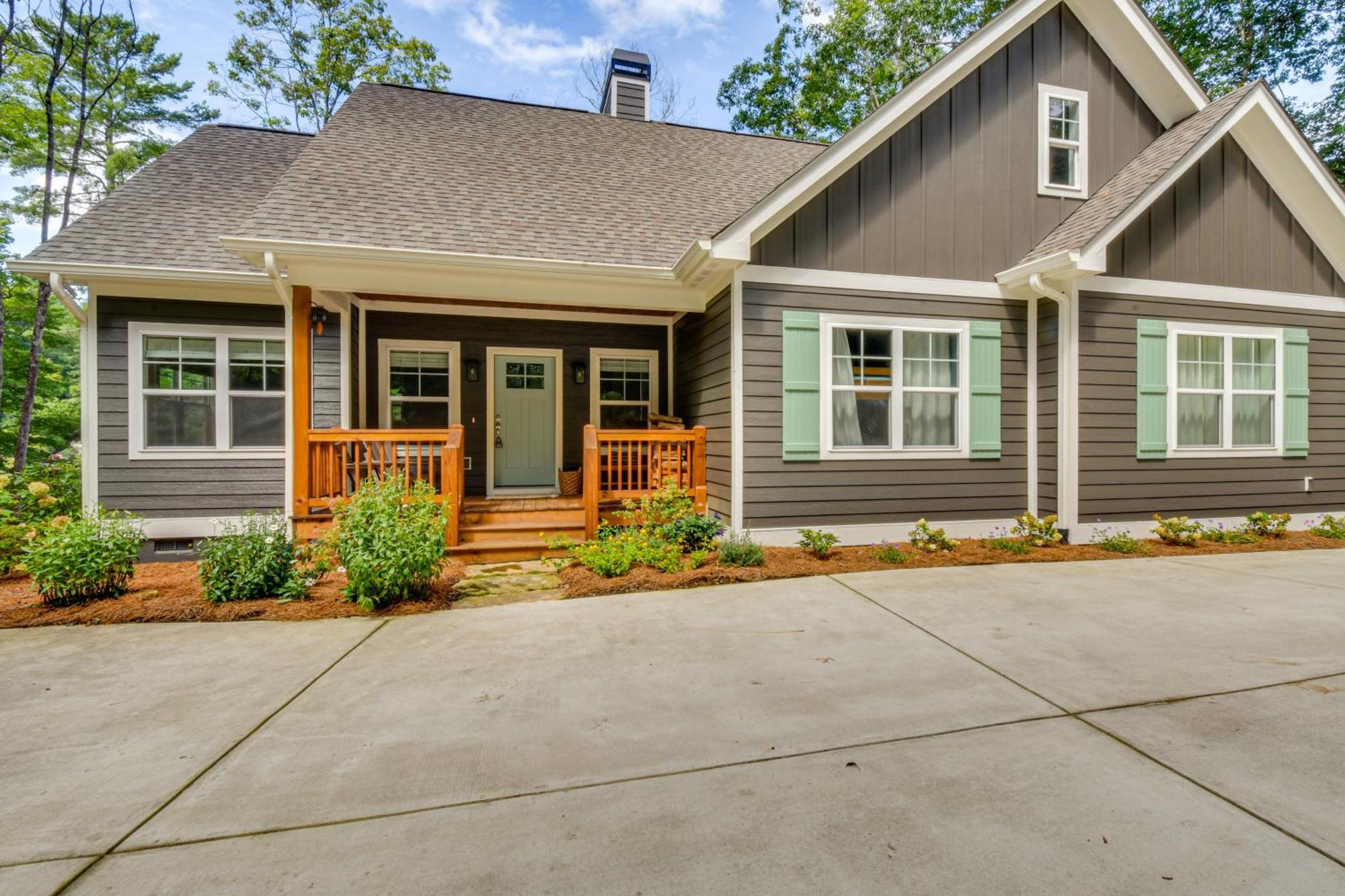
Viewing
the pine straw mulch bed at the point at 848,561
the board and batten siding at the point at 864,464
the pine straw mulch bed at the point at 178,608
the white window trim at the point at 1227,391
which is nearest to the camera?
the pine straw mulch bed at the point at 178,608

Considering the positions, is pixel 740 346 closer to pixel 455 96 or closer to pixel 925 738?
pixel 925 738

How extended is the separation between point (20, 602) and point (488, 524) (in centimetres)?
334

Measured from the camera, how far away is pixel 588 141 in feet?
28.6

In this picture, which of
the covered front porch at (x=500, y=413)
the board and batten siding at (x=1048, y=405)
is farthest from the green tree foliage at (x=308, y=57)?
the board and batten siding at (x=1048, y=405)

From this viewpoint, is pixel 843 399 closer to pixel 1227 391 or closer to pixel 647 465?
pixel 647 465

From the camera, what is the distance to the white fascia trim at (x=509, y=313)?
718cm

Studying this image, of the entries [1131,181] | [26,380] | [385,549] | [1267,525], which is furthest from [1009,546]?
[26,380]

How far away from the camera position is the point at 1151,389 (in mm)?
6500

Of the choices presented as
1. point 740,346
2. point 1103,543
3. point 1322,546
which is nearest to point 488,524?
Answer: point 740,346

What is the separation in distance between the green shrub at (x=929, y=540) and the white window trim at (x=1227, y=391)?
2919mm

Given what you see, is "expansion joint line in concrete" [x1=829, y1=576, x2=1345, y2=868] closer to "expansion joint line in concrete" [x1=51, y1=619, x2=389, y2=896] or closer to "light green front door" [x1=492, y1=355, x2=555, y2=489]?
"expansion joint line in concrete" [x1=51, y1=619, x2=389, y2=896]

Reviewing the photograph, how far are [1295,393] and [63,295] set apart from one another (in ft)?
42.0

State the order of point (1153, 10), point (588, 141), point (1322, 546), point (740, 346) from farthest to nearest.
→ point (1153, 10)
point (588, 141)
point (1322, 546)
point (740, 346)

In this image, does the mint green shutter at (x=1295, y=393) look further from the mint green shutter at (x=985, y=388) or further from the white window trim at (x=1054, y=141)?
the mint green shutter at (x=985, y=388)
